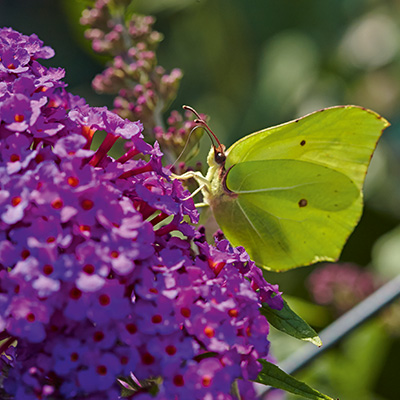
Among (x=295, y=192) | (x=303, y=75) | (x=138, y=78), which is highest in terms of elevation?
(x=138, y=78)

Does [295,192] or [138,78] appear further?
[295,192]

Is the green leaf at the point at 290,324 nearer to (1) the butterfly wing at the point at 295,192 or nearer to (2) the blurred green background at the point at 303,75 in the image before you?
(1) the butterfly wing at the point at 295,192

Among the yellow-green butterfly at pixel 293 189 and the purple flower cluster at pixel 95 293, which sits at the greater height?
the purple flower cluster at pixel 95 293

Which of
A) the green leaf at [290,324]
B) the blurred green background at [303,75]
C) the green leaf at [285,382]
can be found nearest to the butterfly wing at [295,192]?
the green leaf at [290,324]

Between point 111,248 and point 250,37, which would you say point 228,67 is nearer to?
point 250,37

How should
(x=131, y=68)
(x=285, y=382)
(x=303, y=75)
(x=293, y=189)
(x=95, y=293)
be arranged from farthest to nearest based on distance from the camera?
(x=303, y=75)
(x=293, y=189)
(x=131, y=68)
(x=285, y=382)
(x=95, y=293)

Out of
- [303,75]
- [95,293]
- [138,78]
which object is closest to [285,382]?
[95,293]

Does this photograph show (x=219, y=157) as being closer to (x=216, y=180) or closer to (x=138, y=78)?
(x=216, y=180)

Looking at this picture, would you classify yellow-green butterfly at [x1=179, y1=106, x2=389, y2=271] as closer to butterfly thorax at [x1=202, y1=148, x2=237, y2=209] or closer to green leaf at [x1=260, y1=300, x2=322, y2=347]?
butterfly thorax at [x1=202, y1=148, x2=237, y2=209]

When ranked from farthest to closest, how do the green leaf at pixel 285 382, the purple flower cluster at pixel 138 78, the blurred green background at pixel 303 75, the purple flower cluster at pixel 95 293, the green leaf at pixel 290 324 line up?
1. the blurred green background at pixel 303 75
2. the purple flower cluster at pixel 138 78
3. the green leaf at pixel 290 324
4. the green leaf at pixel 285 382
5. the purple flower cluster at pixel 95 293
